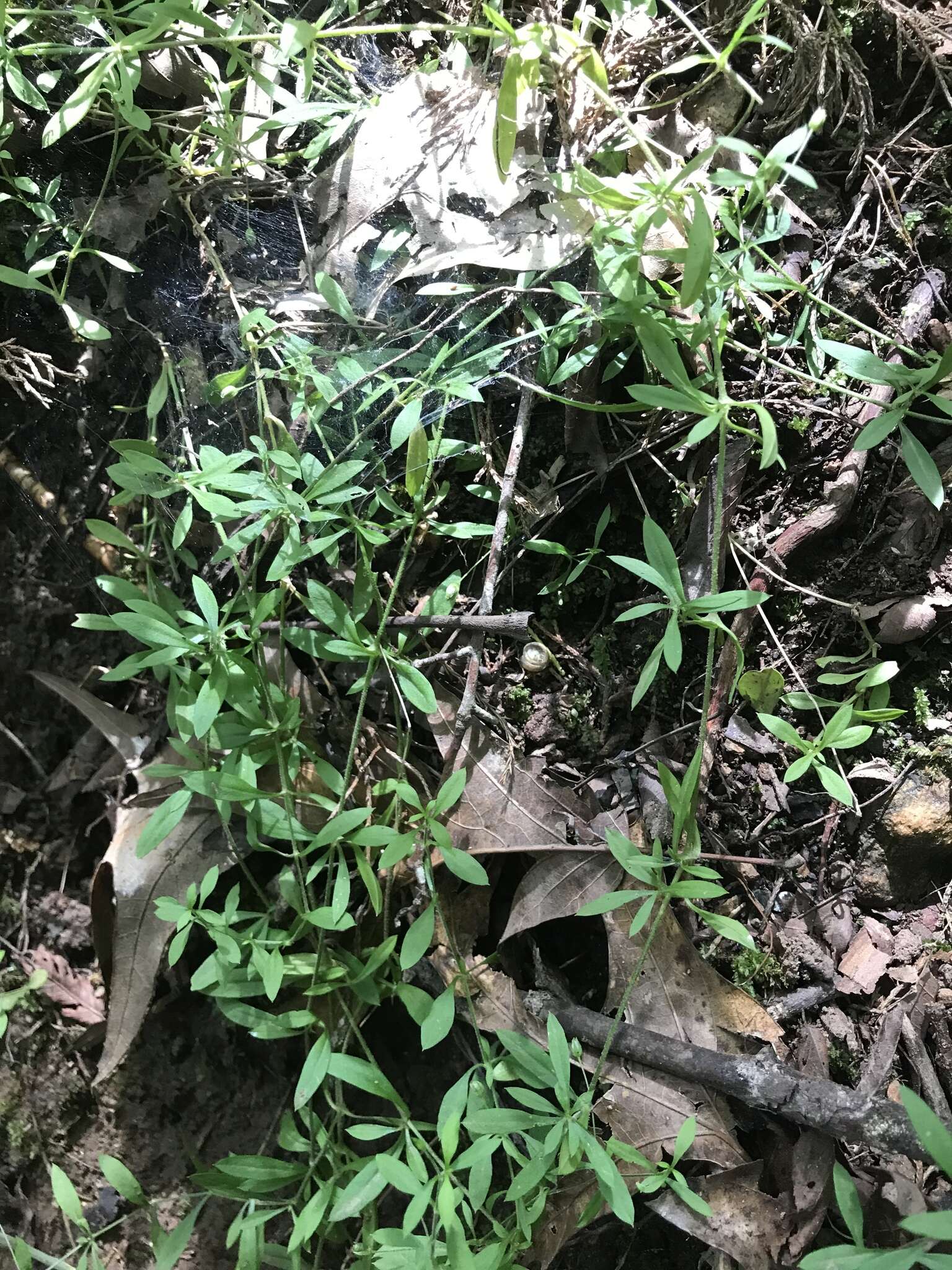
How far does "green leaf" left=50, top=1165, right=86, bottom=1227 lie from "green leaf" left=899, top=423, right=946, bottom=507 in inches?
80.6

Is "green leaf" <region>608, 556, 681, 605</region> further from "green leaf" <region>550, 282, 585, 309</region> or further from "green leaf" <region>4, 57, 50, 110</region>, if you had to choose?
"green leaf" <region>4, 57, 50, 110</region>

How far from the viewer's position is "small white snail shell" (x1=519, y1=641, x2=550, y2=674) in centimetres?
174

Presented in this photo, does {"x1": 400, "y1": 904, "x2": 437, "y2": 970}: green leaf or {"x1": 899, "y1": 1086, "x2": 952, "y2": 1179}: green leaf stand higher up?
{"x1": 899, "y1": 1086, "x2": 952, "y2": 1179}: green leaf

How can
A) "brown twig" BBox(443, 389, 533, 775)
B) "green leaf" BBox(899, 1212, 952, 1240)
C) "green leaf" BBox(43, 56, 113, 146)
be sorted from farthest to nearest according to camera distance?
"brown twig" BBox(443, 389, 533, 775) → "green leaf" BBox(43, 56, 113, 146) → "green leaf" BBox(899, 1212, 952, 1240)

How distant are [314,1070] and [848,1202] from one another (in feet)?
2.95

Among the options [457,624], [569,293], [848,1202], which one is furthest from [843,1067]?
[569,293]

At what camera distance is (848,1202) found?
1268 mm

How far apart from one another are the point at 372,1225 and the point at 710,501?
1569mm

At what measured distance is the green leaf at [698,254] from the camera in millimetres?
1104

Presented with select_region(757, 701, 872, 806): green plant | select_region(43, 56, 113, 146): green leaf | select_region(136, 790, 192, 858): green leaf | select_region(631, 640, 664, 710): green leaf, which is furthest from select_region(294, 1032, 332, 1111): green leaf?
select_region(43, 56, 113, 146): green leaf

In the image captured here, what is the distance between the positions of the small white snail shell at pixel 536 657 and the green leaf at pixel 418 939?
552mm

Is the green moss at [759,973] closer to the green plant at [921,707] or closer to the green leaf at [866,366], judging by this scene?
the green plant at [921,707]

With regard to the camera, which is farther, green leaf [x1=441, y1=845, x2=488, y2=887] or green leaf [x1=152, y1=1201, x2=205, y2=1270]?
green leaf [x1=152, y1=1201, x2=205, y2=1270]

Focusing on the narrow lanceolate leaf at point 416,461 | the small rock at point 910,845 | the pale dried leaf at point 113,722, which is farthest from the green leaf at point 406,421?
the small rock at point 910,845
